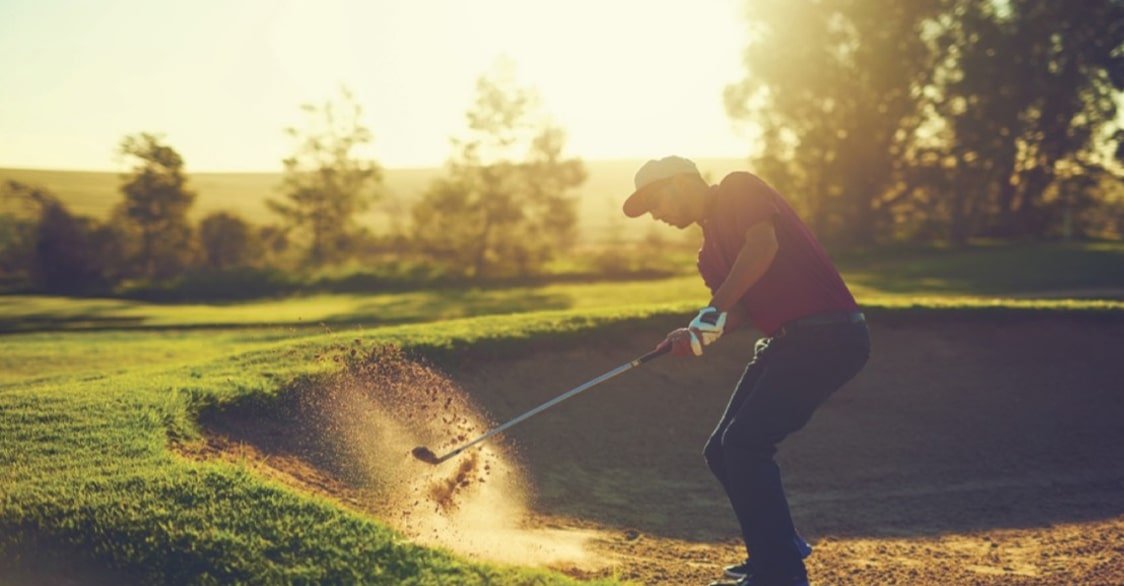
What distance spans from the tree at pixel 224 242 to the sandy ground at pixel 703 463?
109 ft

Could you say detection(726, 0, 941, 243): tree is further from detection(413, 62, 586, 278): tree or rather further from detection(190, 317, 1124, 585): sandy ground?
detection(190, 317, 1124, 585): sandy ground

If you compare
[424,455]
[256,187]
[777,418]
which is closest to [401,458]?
[424,455]

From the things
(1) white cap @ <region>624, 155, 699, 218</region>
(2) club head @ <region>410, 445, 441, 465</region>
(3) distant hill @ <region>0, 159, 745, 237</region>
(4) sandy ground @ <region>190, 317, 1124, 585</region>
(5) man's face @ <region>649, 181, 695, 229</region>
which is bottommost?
(4) sandy ground @ <region>190, 317, 1124, 585</region>

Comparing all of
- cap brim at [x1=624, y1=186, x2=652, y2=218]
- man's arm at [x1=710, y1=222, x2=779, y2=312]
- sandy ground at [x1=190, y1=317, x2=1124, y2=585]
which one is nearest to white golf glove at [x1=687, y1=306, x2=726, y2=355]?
man's arm at [x1=710, y1=222, x2=779, y2=312]

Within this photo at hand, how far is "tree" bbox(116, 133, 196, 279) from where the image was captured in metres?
40.5

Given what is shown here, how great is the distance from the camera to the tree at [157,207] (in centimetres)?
4047

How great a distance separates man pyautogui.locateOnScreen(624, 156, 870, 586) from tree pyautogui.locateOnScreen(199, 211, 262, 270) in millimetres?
38785

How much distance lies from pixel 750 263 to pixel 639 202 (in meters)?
0.86

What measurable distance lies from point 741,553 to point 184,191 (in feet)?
133

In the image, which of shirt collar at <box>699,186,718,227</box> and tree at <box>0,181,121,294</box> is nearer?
shirt collar at <box>699,186,718,227</box>

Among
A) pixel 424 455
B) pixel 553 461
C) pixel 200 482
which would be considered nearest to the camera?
pixel 200 482

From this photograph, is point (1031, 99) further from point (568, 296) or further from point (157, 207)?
point (157, 207)

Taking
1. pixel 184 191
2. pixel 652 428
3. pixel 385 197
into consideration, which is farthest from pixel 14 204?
pixel 652 428

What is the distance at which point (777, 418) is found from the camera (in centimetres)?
543
